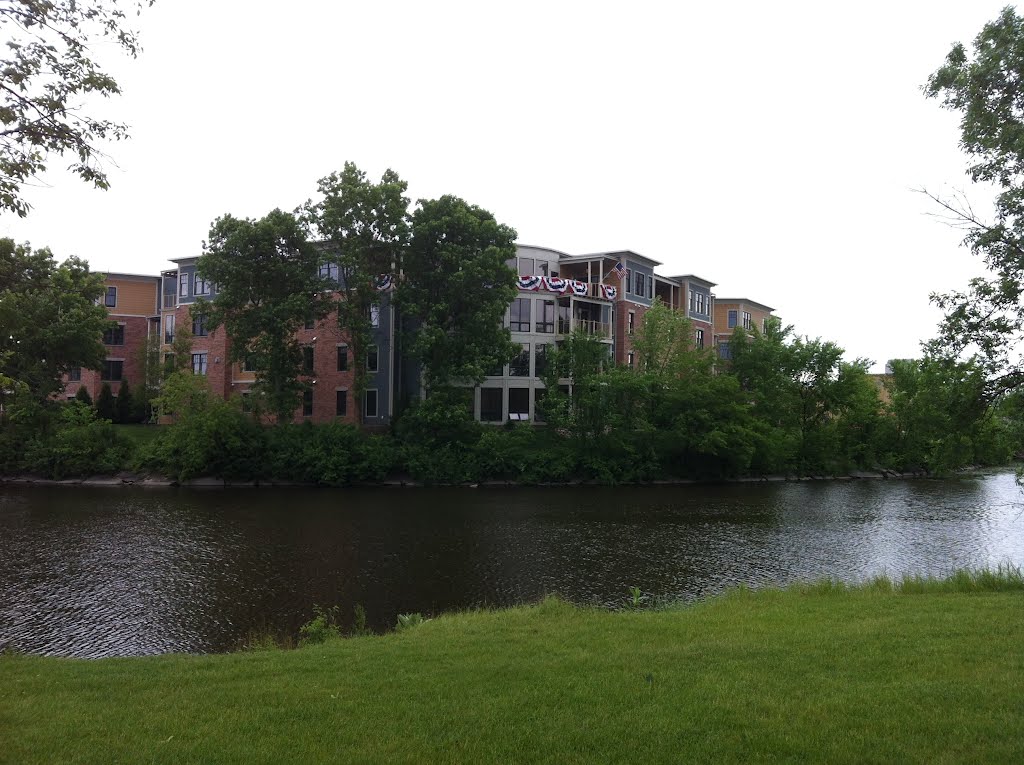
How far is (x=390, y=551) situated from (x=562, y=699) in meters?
16.3

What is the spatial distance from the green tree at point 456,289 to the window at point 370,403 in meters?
6.69

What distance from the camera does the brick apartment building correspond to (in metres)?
47.2

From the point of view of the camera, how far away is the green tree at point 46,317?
27.8 ft

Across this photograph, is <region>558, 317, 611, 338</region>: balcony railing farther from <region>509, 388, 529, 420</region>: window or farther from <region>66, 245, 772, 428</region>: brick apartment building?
<region>509, 388, 529, 420</region>: window

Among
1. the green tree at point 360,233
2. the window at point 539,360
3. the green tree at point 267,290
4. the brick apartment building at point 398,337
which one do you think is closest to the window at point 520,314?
the brick apartment building at point 398,337

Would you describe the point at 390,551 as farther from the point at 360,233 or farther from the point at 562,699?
the point at 360,233

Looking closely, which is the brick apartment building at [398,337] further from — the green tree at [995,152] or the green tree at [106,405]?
the green tree at [995,152]

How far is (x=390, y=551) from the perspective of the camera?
869 inches

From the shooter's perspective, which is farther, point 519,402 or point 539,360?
point 539,360

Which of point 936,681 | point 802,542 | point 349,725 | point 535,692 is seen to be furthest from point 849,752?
point 802,542

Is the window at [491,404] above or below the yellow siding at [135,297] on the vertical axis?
below

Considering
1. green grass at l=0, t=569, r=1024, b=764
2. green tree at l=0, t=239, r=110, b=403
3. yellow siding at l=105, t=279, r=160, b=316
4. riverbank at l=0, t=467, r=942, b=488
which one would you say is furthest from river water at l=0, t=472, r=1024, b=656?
yellow siding at l=105, t=279, r=160, b=316

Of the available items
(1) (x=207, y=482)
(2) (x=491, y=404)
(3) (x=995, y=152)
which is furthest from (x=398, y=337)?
(3) (x=995, y=152)

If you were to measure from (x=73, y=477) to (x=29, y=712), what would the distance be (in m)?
40.6
